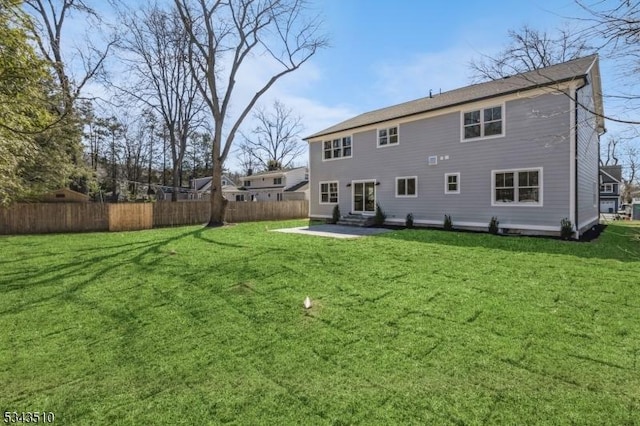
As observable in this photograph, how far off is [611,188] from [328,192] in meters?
37.9

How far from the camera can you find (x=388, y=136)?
1473 cm

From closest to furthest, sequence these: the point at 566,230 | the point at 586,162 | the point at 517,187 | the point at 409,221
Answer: the point at 566,230 → the point at 517,187 → the point at 586,162 → the point at 409,221

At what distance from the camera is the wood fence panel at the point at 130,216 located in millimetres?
15273

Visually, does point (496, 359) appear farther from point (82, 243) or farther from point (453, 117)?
point (82, 243)

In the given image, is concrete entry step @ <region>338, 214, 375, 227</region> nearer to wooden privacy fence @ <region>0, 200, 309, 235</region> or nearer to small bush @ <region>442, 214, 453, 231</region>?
small bush @ <region>442, 214, 453, 231</region>

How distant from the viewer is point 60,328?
14.9 feet

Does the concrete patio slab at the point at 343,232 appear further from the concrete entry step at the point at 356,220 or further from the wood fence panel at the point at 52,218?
the wood fence panel at the point at 52,218

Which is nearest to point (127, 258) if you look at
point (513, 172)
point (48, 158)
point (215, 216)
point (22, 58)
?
point (22, 58)

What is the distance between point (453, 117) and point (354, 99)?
28.4ft

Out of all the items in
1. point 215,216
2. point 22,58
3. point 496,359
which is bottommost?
point 496,359

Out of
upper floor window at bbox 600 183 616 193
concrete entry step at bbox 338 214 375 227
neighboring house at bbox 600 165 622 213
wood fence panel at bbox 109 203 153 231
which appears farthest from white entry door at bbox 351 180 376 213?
upper floor window at bbox 600 183 616 193

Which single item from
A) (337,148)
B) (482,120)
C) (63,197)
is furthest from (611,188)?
(63,197)

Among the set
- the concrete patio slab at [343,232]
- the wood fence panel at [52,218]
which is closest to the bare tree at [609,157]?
the concrete patio slab at [343,232]

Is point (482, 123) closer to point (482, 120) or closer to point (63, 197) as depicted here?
point (482, 120)
